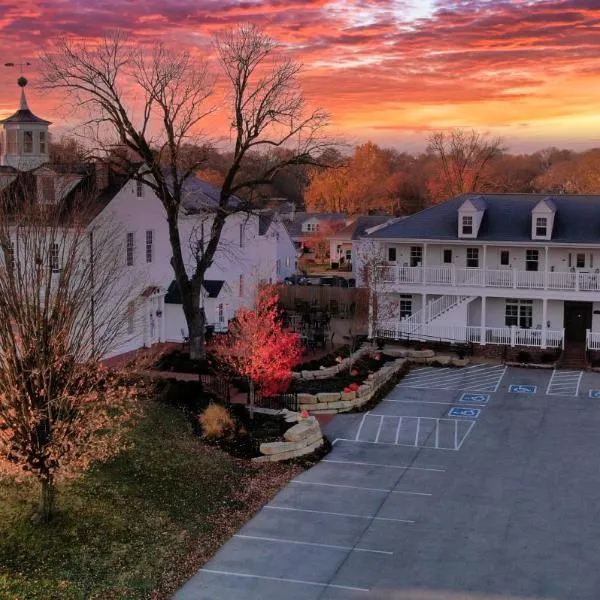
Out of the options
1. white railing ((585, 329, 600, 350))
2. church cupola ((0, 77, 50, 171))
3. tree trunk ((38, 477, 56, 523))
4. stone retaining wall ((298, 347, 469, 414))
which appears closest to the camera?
tree trunk ((38, 477, 56, 523))

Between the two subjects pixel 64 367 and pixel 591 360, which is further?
pixel 591 360

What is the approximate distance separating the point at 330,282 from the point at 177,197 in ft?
91.7

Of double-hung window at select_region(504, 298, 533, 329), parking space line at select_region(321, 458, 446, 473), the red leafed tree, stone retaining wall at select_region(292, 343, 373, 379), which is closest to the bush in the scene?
the red leafed tree

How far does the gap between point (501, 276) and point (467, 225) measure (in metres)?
3.16

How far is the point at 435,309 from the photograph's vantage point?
4094 cm

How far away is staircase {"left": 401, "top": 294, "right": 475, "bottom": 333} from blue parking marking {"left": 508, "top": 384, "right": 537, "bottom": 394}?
727cm

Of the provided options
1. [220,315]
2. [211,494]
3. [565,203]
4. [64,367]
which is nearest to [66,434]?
[64,367]

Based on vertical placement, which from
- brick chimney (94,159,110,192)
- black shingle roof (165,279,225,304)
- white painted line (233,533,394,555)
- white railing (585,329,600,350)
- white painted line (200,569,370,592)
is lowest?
white painted line (200,569,370,592)

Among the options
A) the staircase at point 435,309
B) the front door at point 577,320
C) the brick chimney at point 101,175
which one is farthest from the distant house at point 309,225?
the brick chimney at point 101,175

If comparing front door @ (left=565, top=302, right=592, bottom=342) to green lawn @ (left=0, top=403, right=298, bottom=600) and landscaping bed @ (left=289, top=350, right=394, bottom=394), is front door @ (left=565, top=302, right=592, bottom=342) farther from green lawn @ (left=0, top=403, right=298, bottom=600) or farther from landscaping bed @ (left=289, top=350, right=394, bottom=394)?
green lawn @ (left=0, top=403, right=298, bottom=600)

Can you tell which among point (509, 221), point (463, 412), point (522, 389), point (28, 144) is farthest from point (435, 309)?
point (28, 144)

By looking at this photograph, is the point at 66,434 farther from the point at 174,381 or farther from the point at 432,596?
the point at 174,381

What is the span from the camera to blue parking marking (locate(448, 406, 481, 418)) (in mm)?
29578

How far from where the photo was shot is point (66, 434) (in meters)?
17.6
